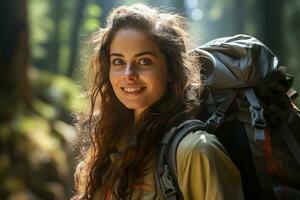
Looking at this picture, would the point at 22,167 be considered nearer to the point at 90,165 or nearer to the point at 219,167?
the point at 90,165

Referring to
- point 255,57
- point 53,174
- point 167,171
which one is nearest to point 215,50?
point 255,57

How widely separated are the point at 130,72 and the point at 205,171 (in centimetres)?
57

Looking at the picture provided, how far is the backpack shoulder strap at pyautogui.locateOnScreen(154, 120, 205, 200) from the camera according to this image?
178 cm

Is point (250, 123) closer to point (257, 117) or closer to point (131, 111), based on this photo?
point (257, 117)

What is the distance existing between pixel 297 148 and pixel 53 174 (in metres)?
6.76

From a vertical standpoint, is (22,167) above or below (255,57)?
below

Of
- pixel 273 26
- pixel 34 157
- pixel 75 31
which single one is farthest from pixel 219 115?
pixel 75 31

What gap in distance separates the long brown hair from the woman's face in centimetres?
3

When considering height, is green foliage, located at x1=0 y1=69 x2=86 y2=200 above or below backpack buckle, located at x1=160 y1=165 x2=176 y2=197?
below

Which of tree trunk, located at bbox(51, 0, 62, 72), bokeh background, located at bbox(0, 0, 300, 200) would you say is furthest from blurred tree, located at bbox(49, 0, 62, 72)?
bokeh background, located at bbox(0, 0, 300, 200)

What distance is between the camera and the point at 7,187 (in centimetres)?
729

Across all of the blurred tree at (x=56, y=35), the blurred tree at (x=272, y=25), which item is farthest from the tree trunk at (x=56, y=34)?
the blurred tree at (x=272, y=25)

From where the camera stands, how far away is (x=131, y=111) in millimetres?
2400

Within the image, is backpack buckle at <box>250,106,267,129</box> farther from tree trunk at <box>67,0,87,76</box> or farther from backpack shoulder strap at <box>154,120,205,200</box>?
tree trunk at <box>67,0,87,76</box>
